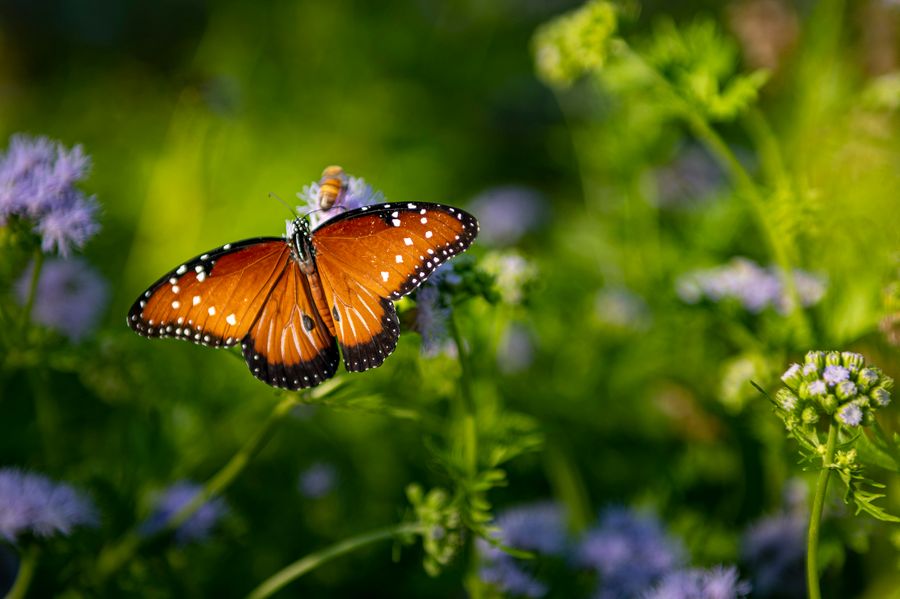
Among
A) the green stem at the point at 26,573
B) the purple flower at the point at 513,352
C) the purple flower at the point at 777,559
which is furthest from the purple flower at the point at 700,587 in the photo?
the green stem at the point at 26,573

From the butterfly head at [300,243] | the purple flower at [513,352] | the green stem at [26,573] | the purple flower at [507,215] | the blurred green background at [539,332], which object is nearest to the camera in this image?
the butterfly head at [300,243]

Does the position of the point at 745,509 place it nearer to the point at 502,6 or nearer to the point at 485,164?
the point at 485,164

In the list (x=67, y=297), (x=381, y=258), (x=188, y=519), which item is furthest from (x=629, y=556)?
(x=67, y=297)

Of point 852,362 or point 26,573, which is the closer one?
point 852,362

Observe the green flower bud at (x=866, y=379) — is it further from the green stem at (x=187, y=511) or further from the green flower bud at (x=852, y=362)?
the green stem at (x=187, y=511)

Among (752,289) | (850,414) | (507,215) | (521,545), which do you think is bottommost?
(521,545)

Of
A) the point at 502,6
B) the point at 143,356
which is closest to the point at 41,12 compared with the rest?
the point at 502,6

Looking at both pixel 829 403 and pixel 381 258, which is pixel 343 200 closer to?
pixel 381 258

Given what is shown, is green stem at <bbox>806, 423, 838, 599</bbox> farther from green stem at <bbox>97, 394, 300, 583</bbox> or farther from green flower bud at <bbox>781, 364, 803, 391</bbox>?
green stem at <bbox>97, 394, 300, 583</bbox>
